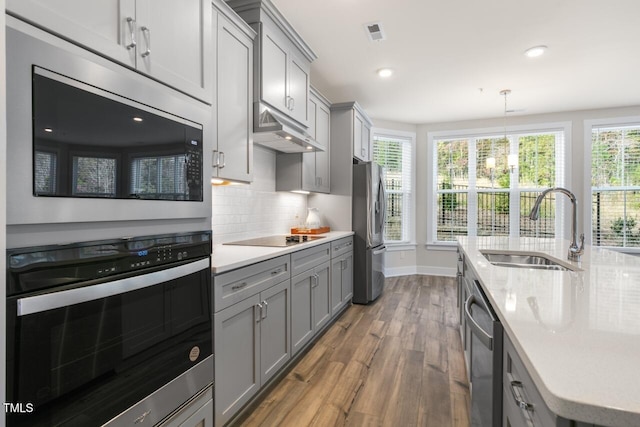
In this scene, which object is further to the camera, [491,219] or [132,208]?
[491,219]

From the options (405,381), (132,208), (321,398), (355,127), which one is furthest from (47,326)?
(355,127)

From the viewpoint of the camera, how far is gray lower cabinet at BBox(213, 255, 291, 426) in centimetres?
164

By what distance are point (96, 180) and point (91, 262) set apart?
26cm

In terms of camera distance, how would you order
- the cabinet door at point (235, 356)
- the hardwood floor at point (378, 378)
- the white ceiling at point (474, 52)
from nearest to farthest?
the cabinet door at point (235, 356) < the hardwood floor at point (378, 378) < the white ceiling at point (474, 52)

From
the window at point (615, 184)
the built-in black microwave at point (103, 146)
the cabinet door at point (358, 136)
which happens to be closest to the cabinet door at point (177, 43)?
the built-in black microwave at point (103, 146)

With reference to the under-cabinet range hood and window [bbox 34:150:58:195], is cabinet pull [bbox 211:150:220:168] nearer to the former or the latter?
the under-cabinet range hood

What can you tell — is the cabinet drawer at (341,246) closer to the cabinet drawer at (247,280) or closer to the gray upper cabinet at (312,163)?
the gray upper cabinet at (312,163)

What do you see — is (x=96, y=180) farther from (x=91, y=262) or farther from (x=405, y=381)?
(x=405, y=381)

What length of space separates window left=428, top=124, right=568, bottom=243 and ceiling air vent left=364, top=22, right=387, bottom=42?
119 inches

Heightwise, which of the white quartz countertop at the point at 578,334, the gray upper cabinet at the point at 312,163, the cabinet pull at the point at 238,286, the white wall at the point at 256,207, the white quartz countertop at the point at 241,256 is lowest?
the cabinet pull at the point at 238,286

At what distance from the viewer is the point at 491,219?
5.56 meters

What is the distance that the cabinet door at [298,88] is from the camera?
2859mm

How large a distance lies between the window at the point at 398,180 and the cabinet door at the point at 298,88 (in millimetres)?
2642

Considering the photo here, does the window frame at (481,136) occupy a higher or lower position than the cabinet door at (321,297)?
higher
